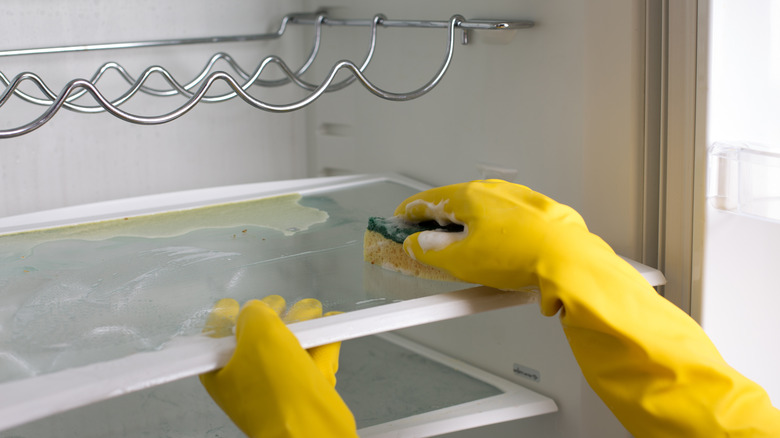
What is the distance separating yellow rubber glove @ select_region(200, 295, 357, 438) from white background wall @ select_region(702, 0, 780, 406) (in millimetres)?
464

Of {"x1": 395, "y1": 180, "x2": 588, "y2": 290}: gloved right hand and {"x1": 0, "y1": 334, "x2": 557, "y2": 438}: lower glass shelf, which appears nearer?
{"x1": 395, "y1": 180, "x2": 588, "y2": 290}: gloved right hand

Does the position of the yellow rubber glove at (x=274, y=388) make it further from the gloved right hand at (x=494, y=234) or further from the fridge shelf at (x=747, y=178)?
the fridge shelf at (x=747, y=178)

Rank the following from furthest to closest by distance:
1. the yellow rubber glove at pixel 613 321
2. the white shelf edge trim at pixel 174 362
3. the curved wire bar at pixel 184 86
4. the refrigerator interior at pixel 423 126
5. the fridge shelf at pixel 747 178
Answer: the curved wire bar at pixel 184 86 → the refrigerator interior at pixel 423 126 → the fridge shelf at pixel 747 178 → the yellow rubber glove at pixel 613 321 → the white shelf edge trim at pixel 174 362

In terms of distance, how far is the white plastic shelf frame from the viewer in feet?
2.09

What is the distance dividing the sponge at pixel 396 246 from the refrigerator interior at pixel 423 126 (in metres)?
0.23

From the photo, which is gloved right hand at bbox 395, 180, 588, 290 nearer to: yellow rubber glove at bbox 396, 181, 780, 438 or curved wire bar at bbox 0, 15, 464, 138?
yellow rubber glove at bbox 396, 181, 780, 438

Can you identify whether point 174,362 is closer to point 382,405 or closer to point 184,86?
point 382,405

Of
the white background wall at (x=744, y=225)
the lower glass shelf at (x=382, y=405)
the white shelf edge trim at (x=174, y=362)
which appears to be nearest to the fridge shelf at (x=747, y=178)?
the white background wall at (x=744, y=225)

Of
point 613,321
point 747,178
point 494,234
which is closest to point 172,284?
point 494,234

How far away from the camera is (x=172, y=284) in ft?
2.77

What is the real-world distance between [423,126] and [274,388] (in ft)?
2.30

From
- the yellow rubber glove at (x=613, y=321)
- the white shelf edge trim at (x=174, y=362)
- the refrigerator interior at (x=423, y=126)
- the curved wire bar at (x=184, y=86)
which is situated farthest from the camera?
the curved wire bar at (x=184, y=86)

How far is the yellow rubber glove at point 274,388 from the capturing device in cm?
63

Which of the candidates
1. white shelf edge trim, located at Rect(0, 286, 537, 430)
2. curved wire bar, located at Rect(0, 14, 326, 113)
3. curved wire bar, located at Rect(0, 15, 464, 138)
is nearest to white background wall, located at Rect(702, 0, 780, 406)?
white shelf edge trim, located at Rect(0, 286, 537, 430)
